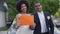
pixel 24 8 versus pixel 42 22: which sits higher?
pixel 24 8

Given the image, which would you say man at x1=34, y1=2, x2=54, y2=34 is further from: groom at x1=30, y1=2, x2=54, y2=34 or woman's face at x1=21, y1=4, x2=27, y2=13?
woman's face at x1=21, y1=4, x2=27, y2=13

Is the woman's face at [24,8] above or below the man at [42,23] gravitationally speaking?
above

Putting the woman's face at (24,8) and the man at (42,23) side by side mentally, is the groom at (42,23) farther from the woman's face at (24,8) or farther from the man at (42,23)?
the woman's face at (24,8)

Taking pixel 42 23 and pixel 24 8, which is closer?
pixel 24 8

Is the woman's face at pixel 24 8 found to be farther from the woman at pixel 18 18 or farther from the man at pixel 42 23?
the man at pixel 42 23

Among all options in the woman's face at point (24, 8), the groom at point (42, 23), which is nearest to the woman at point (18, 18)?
the woman's face at point (24, 8)

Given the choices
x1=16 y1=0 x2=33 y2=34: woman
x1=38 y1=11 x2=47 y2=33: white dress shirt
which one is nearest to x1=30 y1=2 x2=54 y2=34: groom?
x1=38 y1=11 x2=47 y2=33: white dress shirt

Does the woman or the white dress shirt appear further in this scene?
the white dress shirt

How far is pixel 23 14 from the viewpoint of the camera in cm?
409

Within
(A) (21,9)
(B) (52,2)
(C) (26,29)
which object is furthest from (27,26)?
(B) (52,2)

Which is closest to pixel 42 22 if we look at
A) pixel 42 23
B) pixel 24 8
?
pixel 42 23

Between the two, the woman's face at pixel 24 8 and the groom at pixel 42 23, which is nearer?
the woman's face at pixel 24 8

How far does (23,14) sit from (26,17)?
0.07 metres

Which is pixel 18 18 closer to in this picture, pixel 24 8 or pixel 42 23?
pixel 24 8
